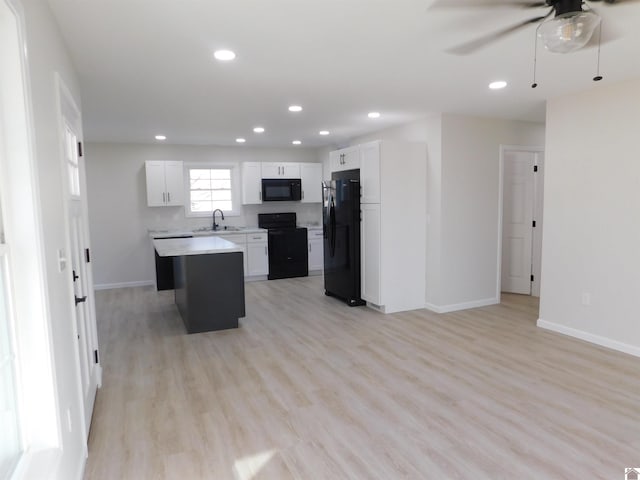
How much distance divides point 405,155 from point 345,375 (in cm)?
289

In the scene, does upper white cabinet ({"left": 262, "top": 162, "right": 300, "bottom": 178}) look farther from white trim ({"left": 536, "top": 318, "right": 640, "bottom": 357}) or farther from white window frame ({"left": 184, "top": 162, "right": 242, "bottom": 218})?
white trim ({"left": 536, "top": 318, "right": 640, "bottom": 357})

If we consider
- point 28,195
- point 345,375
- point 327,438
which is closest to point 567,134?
point 345,375

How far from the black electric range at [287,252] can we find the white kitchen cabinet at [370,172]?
241 cm

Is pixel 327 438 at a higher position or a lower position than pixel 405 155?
lower

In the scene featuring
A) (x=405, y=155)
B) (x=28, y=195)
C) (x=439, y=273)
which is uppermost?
(x=405, y=155)

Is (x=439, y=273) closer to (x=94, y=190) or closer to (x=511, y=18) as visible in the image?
(x=511, y=18)

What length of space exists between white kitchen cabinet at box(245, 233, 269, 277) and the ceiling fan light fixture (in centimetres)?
589

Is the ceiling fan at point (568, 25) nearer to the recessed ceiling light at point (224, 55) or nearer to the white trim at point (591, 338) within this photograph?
the recessed ceiling light at point (224, 55)

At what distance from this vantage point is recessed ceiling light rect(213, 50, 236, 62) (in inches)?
109

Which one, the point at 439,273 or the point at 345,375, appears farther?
the point at 439,273

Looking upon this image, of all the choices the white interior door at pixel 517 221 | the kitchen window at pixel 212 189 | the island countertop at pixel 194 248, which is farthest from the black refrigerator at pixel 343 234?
the kitchen window at pixel 212 189

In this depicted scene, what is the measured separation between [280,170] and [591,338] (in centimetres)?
546

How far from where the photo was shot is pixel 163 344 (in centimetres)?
418

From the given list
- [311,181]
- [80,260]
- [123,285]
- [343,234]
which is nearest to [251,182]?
[311,181]
